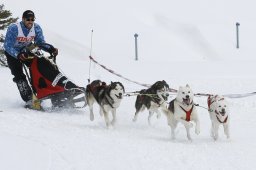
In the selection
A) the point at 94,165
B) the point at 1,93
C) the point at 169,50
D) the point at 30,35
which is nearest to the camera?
A: the point at 94,165

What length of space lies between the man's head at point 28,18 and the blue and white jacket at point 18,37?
77 mm

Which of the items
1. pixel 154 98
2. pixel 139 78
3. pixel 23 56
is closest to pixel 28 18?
pixel 23 56

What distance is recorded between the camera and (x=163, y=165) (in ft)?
17.8

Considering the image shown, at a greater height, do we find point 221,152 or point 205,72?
point 205,72

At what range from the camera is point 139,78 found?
13.2m

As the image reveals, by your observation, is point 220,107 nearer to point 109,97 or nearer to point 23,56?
point 109,97

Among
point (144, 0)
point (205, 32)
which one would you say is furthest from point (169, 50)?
point (144, 0)

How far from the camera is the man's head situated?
826 cm

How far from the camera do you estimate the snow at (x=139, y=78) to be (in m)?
5.61

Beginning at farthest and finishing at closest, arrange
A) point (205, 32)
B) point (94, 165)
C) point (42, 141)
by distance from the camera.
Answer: point (205, 32) < point (42, 141) < point (94, 165)

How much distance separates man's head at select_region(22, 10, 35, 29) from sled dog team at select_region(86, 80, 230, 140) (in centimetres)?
140

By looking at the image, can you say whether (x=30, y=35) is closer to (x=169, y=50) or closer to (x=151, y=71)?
(x=151, y=71)

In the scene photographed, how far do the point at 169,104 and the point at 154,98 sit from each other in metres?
0.76

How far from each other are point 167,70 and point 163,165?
29.5 feet
